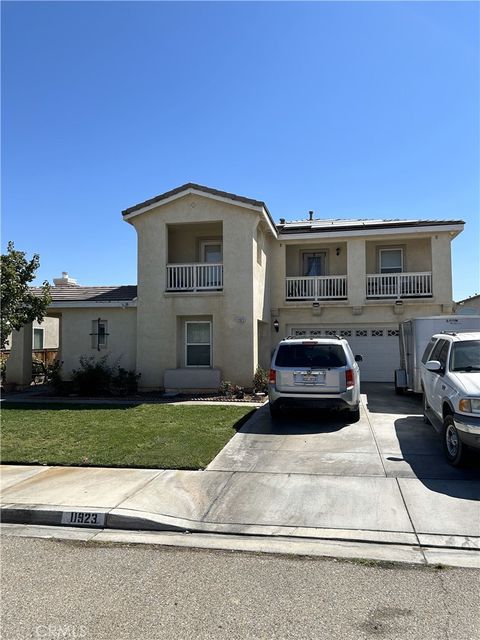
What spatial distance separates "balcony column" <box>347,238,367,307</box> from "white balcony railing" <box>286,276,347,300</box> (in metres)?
0.34

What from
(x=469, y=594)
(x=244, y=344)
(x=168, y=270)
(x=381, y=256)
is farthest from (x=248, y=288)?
(x=469, y=594)

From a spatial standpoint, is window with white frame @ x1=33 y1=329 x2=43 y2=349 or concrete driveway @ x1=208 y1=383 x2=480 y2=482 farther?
window with white frame @ x1=33 y1=329 x2=43 y2=349

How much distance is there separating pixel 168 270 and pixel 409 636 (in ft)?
44.0

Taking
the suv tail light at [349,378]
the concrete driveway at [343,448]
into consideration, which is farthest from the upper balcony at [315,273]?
the suv tail light at [349,378]

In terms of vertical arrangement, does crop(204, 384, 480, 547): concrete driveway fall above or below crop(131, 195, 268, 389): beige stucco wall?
below

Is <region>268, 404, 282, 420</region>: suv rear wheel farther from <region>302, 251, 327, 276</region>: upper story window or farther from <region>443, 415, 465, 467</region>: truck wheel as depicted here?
<region>302, 251, 327, 276</region>: upper story window

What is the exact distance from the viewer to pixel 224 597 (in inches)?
144

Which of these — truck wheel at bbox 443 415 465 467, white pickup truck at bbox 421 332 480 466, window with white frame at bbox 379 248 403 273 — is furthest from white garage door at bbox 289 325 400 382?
truck wheel at bbox 443 415 465 467

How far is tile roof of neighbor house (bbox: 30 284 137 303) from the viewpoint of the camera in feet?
53.8

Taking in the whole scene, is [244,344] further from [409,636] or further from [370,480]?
[409,636]

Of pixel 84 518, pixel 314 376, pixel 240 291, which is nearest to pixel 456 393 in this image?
pixel 314 376

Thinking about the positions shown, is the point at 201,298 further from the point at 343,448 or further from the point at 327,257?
the point at 343,448

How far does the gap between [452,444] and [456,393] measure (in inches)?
32.6

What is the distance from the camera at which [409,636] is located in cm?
313
